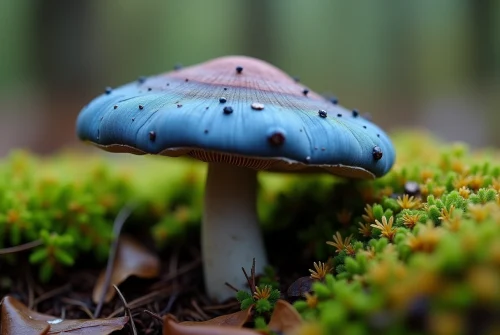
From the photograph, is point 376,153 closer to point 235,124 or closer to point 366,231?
point 366,231

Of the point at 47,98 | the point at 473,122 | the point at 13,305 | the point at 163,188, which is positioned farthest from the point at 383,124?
the point at 13,305

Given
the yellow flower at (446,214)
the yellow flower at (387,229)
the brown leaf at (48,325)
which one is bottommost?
the brown leaf at (48,325)

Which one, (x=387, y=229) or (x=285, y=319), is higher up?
(x=387, y=229)

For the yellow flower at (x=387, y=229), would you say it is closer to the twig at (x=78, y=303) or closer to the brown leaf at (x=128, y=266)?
the brown leaf at (x=128, y=266)

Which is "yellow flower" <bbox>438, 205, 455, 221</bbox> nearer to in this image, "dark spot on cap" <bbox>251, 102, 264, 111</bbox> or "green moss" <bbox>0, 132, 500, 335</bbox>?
"green moss" <bbox>0, 132, 500, 335</bbox>

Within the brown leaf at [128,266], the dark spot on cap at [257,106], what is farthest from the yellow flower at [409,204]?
the brown leaf at [128,266]

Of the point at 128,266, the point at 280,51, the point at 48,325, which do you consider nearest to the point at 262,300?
the point at 48,325
